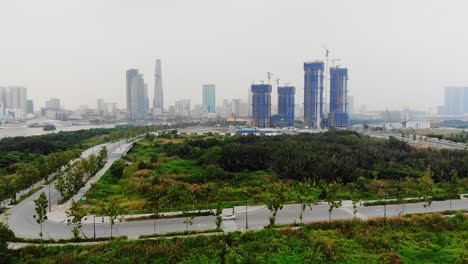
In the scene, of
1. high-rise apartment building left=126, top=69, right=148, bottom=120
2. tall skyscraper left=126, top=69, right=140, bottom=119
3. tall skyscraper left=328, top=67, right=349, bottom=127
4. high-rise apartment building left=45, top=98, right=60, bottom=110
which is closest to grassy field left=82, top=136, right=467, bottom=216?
tall skyscraper left=328, top=67, right=349, bottom=127

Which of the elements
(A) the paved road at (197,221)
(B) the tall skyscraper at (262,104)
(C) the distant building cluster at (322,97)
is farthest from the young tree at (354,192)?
(B) the tall skyscraper at (262,104)

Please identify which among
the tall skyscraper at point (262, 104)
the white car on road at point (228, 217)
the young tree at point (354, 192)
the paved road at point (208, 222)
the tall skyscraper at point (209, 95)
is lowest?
the paved road at point (208, 222)

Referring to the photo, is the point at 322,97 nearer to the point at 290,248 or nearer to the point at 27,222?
the point at 290,248

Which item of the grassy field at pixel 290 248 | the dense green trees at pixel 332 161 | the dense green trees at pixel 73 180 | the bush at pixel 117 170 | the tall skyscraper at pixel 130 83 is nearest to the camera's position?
the grassy field at pixel 290 248

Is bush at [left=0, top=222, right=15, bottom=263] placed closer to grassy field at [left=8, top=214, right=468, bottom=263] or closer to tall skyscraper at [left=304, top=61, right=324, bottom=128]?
grassy field at [left=8, top=214, right=468, bottom=263]

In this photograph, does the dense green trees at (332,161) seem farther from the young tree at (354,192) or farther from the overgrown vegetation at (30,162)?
the overgrown vegetation at (30,162)

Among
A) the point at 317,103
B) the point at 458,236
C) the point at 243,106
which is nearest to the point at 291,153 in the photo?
the point at 458,236
